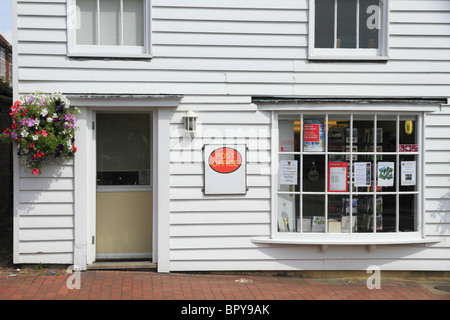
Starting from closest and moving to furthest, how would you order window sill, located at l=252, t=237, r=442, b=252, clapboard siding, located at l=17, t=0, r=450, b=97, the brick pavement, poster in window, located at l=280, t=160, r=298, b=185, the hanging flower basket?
the brick pavement
the hanging flower basket
clapboard siding, located at l=17, t=0, r=450, b=97
window sill, located at l=252, t=237, r=442, b=252
poster in window, located at l=280, t=160, r=298, b=185

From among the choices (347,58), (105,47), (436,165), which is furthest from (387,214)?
(105,47)

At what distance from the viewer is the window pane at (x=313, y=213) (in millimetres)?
7277

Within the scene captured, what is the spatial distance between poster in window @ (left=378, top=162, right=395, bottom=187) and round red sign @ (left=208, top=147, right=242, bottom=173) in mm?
2027

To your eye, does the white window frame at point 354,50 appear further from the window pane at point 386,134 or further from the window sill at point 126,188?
the window sill at point 126,188

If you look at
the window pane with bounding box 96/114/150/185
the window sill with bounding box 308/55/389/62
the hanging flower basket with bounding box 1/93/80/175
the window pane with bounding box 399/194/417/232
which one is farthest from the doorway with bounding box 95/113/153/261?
the window pane with bounding box 399/194/417/232

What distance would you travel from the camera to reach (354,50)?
7.33 m

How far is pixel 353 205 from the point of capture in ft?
24.0

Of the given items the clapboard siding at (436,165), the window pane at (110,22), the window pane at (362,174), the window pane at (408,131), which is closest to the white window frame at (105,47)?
the window pane at (110,22)

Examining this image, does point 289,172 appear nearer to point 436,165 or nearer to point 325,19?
point 436,165

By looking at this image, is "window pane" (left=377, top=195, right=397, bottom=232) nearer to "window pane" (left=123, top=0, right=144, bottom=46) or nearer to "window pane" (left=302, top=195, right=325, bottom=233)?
"window pane" (left=302, top=195, right=325, bottom=233)

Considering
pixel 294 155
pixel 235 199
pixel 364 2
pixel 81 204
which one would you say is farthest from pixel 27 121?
pixel 364 2

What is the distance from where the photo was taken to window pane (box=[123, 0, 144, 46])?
23.6 feet

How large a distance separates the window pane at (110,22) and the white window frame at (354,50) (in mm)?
2722

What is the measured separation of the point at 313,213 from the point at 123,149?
9.62 feet
